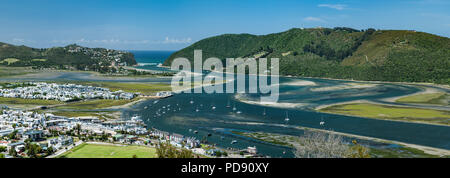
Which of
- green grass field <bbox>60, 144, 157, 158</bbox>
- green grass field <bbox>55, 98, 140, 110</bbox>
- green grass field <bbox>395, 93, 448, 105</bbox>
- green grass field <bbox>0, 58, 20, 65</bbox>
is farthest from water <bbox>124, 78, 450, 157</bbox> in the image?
green grass field <bbox>0, 58, 20, 65</bbox>

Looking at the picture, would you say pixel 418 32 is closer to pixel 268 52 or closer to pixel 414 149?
pixel 268 52

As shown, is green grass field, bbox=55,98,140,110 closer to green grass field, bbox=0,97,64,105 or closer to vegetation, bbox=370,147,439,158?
green grass field, bbox=0,97,64,105

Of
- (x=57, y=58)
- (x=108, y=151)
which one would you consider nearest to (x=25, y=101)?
(x=108, y=151)

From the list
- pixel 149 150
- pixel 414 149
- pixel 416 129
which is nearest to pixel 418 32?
pixel 416 129

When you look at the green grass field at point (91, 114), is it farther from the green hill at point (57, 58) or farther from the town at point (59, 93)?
the green hill at point (57, 58)

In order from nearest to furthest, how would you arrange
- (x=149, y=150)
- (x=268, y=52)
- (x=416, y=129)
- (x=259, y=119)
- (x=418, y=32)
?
1. (x=149, y=150)
2. (x=416, y=129)
3. (x=259, y=119)
4. (x=418, y=32)
5. (x=268, y=52)

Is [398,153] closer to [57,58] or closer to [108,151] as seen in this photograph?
[108,151]
